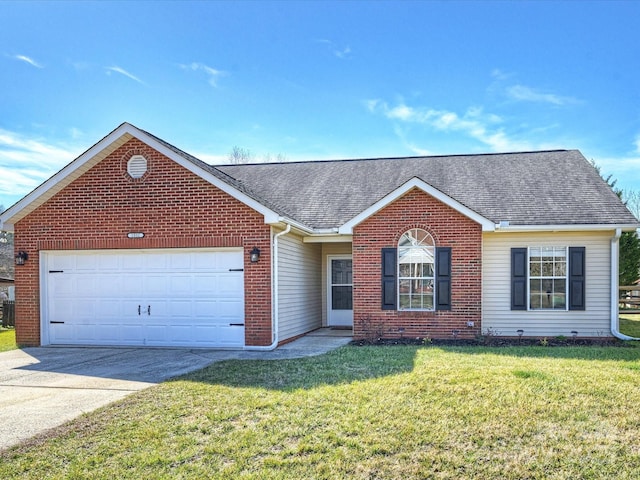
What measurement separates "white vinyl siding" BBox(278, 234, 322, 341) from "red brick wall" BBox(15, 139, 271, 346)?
82 centimetres

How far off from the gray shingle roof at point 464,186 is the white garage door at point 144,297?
2105 mm

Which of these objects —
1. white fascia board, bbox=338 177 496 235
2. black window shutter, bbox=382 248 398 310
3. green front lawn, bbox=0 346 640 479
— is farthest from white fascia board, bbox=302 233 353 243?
green front lawn, bbox=0 346 640 479

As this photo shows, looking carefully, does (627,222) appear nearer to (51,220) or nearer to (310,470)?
(310,470)

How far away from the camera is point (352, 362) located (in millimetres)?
9359

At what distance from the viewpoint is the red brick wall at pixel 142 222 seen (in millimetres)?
11438

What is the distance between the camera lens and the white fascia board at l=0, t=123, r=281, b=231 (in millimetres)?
11531

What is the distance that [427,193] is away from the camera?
1255 centimetres

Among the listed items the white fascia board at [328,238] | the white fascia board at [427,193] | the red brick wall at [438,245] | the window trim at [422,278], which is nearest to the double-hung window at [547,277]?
the red brick wall at [438,245]

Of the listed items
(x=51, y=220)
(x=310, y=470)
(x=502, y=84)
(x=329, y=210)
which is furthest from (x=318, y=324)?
(x=310, y=470)

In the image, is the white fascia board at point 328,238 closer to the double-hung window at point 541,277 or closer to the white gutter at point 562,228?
the white gutter at point 562,228

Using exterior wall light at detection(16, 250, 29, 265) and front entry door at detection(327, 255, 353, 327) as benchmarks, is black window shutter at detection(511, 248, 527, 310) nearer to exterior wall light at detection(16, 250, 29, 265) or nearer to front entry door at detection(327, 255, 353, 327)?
front entry door at detection(327, 255, 353, 327)

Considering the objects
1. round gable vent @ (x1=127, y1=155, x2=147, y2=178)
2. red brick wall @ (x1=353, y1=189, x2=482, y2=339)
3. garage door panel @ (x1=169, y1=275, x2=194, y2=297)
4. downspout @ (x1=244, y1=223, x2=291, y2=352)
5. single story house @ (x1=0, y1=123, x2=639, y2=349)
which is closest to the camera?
downspout @ (x1=244, y1=223, x2=291, y2=352)

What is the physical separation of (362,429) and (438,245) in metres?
7.66

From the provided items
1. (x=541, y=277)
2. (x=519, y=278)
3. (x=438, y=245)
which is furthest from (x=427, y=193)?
(x=541, y=277)
